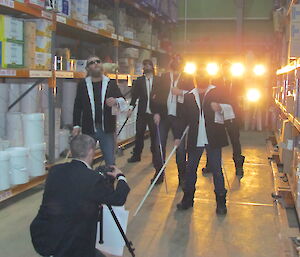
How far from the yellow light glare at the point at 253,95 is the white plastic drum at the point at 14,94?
6.82m

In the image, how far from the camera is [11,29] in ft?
13.8

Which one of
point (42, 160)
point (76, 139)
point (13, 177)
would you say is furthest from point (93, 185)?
point (42, 160)

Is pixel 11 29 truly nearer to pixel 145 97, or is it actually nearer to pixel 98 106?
pixel 98 106

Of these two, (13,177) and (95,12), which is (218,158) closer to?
(13,177)

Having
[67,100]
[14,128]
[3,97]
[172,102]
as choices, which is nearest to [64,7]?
[3,97]

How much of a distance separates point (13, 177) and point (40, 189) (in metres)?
0.69

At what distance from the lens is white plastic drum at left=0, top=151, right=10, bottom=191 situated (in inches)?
157

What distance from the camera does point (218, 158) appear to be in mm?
3992

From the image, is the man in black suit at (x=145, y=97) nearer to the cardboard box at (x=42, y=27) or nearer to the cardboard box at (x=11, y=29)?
the cardboard box at (x=42, y=27)

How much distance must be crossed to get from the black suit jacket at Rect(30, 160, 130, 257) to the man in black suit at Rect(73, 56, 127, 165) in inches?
76.0

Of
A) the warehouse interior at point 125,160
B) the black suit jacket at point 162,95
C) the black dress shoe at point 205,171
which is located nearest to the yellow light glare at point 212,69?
the warehouse interior at point 125,160

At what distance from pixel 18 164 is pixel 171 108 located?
6.15 ft

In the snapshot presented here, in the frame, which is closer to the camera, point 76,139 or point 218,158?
point 76,139

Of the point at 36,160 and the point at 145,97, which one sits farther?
the point at 145,97
